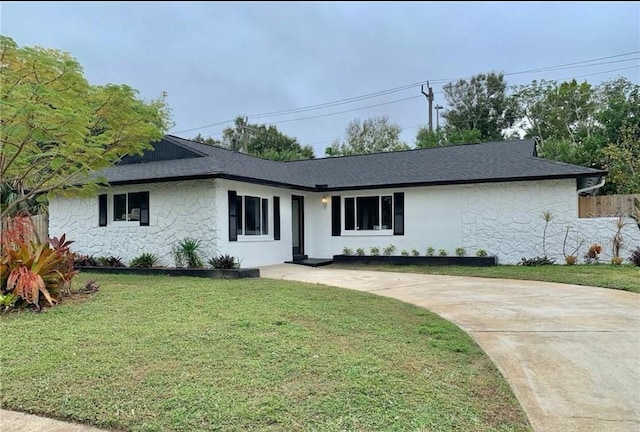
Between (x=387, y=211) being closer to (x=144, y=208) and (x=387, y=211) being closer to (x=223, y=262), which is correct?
(x=223, y=262)

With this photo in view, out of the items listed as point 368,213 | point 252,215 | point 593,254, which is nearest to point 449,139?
point 368,213

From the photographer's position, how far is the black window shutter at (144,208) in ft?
44.6

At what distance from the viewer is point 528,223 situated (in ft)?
44.0

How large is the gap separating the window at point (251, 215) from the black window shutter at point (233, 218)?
0.06 metres

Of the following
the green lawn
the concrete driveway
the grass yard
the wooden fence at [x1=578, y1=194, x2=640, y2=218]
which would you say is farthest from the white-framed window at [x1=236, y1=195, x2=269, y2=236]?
the wooden fence at [x1=578, y1=194, x2=640, y2=218]

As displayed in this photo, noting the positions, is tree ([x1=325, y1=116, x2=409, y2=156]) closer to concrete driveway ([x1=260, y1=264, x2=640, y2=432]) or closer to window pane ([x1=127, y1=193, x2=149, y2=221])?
window pane ([x1=127, y1=193, x2=149, y2=221])

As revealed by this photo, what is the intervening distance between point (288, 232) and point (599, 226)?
946 centimetres

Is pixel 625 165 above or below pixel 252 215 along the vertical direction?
above

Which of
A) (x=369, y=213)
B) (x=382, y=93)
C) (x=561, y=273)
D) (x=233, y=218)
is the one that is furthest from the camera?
(x=382, y=93)

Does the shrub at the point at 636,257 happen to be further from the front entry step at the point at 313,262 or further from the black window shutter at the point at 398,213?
the front entry step at the point at 313,262

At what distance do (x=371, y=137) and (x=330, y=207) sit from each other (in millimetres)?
25008

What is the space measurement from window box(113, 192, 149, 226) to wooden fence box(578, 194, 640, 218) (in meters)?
13.3

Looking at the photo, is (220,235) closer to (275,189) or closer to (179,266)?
(179,266)

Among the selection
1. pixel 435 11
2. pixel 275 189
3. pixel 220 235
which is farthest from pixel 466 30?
pixel 275 189
